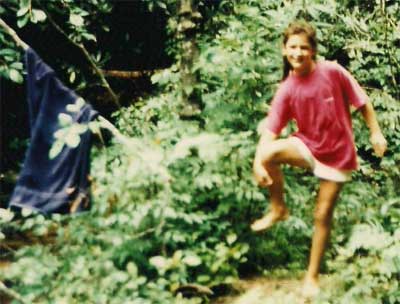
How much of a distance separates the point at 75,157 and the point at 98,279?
2.76 ft

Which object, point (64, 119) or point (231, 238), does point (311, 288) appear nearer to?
point (231, 238)

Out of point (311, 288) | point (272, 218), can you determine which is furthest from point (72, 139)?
point (311, 288)

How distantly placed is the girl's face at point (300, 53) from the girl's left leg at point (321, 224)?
771 millimetres

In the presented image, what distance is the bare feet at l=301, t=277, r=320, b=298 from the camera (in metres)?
3.63

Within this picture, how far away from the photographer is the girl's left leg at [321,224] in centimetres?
356

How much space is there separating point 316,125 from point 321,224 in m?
0.68

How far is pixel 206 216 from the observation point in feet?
13.4

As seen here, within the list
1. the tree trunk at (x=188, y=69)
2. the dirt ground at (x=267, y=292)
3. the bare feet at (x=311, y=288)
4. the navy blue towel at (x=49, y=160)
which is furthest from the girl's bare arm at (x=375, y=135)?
the navy blue towel at (x=49, y=160)

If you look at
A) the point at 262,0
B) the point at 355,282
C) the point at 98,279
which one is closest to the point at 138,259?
the point at 98,279

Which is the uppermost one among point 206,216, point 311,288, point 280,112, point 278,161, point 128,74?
point 128,74

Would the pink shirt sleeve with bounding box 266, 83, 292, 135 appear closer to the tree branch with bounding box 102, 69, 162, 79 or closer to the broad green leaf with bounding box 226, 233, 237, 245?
the broad green leaf with bounding box 226, 233, 237, 245

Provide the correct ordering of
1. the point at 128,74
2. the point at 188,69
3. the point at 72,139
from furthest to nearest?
1. the point at 128,74
2. the point at 188,69
3. the point at 72,139

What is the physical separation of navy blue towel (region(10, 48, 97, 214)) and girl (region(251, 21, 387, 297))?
120cm

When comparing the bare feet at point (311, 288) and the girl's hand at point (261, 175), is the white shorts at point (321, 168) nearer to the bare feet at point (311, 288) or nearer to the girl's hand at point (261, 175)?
the girl's hand at point (261, 175)
